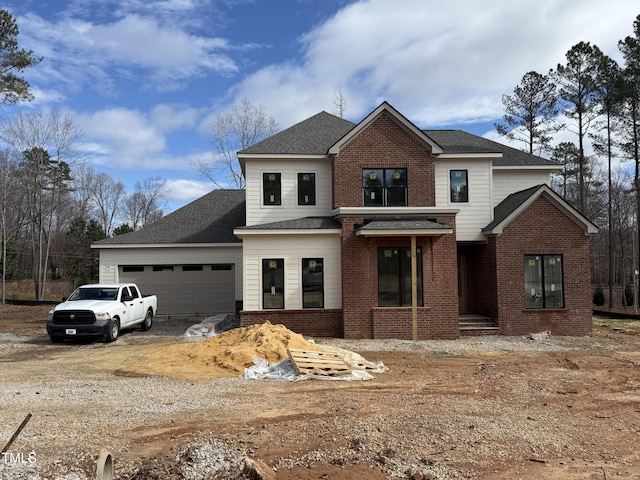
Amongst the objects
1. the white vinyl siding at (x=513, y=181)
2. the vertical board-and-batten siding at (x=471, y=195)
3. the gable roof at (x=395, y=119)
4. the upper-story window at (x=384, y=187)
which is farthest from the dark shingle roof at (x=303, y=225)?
the white vinyl siding at (x=513, y=181)

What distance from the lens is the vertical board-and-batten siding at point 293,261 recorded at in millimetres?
16172

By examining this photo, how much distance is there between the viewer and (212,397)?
8.55 m

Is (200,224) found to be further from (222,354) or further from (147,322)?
(222,354)

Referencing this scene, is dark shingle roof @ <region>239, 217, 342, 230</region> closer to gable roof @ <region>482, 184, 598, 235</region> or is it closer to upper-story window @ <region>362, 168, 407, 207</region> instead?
upper-story window @ <region>362, 168, 407, 207</region>

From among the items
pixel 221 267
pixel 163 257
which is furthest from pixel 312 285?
pixel 163 257

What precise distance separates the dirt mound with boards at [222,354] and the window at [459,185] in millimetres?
8706

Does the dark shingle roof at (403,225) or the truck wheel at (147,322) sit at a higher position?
the dark shingle roof at (403,225)

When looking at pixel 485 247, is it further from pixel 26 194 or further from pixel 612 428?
pixel 26 194

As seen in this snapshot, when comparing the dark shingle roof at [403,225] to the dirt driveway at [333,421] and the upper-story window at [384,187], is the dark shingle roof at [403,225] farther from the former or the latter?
the dirt driveway at [333,421]

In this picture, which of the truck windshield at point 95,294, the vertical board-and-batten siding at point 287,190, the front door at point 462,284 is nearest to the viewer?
the truck windshield at point 95,294

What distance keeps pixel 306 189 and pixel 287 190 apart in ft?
2.30

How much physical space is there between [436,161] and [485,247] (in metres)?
3.60

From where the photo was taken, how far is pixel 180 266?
21.9 metres

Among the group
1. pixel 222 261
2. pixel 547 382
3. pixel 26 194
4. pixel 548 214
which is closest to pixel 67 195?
pixel 26 194
